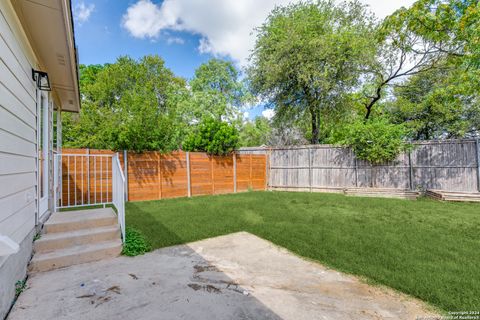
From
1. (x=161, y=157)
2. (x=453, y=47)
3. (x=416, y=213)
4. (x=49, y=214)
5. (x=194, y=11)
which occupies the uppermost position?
(x=194, y=11)

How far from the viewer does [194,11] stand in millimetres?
8492

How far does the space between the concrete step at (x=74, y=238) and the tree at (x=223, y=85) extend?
15.8 metres

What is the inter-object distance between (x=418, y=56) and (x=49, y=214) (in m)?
13.7

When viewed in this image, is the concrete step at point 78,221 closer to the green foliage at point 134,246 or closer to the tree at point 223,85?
the green foliage at point 134,246

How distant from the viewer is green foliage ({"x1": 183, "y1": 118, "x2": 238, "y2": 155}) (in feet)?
28.8

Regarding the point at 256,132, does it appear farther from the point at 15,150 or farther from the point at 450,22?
the point at 15,150

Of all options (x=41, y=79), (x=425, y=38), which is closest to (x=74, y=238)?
(x=41, y=79)

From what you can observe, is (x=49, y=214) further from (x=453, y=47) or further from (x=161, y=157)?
(x=453, y=47)

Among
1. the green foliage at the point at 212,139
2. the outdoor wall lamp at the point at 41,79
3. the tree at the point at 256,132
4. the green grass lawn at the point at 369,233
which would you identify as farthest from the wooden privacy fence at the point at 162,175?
the tree at the point at 256,132

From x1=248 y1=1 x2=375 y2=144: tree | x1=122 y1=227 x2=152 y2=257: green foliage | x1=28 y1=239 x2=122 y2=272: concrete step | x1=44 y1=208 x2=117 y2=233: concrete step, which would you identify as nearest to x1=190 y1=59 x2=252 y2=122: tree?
x1=248 y1=1 x2=375 y2=144: tree

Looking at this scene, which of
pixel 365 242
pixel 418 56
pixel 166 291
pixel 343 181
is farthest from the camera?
pixel 418 56

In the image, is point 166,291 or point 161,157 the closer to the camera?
point 166,291

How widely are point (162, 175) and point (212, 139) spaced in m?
2.30

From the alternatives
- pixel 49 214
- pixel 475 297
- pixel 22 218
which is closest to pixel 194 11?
pixel 49 214
